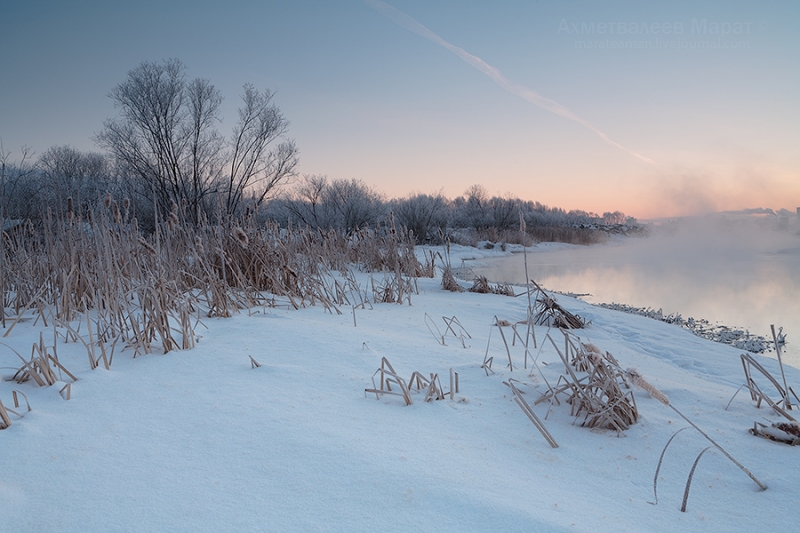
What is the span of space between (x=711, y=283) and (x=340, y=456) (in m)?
9.21

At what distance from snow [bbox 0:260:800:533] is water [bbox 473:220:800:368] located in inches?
124

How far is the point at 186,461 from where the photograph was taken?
1347 millimetres

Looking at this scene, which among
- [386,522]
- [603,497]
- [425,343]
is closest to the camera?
[386,522]

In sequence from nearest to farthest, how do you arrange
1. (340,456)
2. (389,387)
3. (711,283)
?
(340,456) → (389,387) → (711,283)

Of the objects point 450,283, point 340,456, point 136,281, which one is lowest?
point 340,456

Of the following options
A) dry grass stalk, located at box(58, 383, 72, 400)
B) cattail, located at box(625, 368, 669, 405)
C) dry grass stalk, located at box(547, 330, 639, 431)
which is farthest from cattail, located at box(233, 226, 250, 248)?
cattail, located at box(625, 368, 669, 405)

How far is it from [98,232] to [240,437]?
1876 mm

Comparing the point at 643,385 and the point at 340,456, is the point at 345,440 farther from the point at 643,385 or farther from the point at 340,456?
the point at 643,385

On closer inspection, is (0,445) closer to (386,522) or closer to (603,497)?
(386,522)

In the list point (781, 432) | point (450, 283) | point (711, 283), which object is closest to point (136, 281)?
point (781, 432)

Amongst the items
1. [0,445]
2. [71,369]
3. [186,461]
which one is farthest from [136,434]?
[71,369]

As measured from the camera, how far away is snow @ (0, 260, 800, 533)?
114 cm

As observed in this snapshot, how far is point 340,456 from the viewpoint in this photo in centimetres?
139

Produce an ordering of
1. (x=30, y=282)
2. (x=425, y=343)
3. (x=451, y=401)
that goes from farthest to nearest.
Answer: (x=30, y=282), (x=425, y=343), (x=451, y=401)
